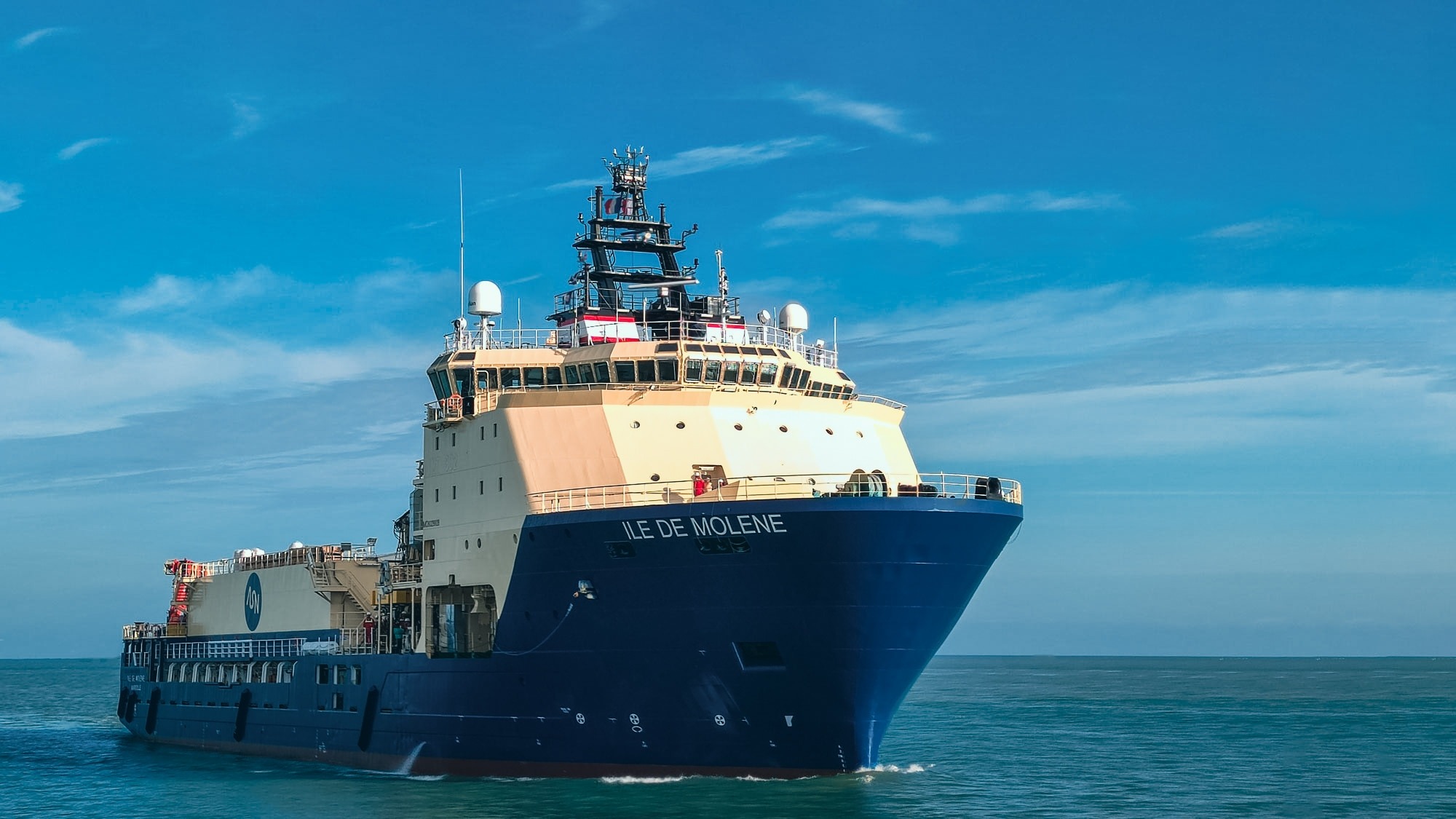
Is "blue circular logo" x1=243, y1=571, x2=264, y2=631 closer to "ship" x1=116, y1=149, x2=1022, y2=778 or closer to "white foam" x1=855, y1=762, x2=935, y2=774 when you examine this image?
"ship" x1=116, y1=149, x2=1022, y2=778

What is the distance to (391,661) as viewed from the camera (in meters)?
39.9

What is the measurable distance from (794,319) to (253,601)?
2401 centimetres

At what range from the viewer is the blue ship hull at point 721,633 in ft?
103

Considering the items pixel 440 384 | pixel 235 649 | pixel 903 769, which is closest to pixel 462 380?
pixel 440 384

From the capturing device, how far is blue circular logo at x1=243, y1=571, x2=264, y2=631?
52.0m

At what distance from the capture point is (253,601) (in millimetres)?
52688

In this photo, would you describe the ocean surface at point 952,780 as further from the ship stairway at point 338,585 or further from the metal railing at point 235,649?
the ship stairway at point 338,585

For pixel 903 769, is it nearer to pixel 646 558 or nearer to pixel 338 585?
pixel 646 558

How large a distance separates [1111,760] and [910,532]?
71.7 feet

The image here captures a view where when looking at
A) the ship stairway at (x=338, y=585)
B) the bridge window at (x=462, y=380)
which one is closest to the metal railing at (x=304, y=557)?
the ship stairway at (x=338, y=585)

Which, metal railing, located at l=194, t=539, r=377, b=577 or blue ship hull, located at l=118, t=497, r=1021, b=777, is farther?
metal railing, located at l=194, t=539, r=377, b=577

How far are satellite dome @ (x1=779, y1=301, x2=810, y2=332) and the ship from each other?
107 millimetres

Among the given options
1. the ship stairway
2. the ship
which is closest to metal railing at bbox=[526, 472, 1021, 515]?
the ship

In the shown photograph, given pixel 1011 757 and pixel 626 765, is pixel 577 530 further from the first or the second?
pixel 1011 757
